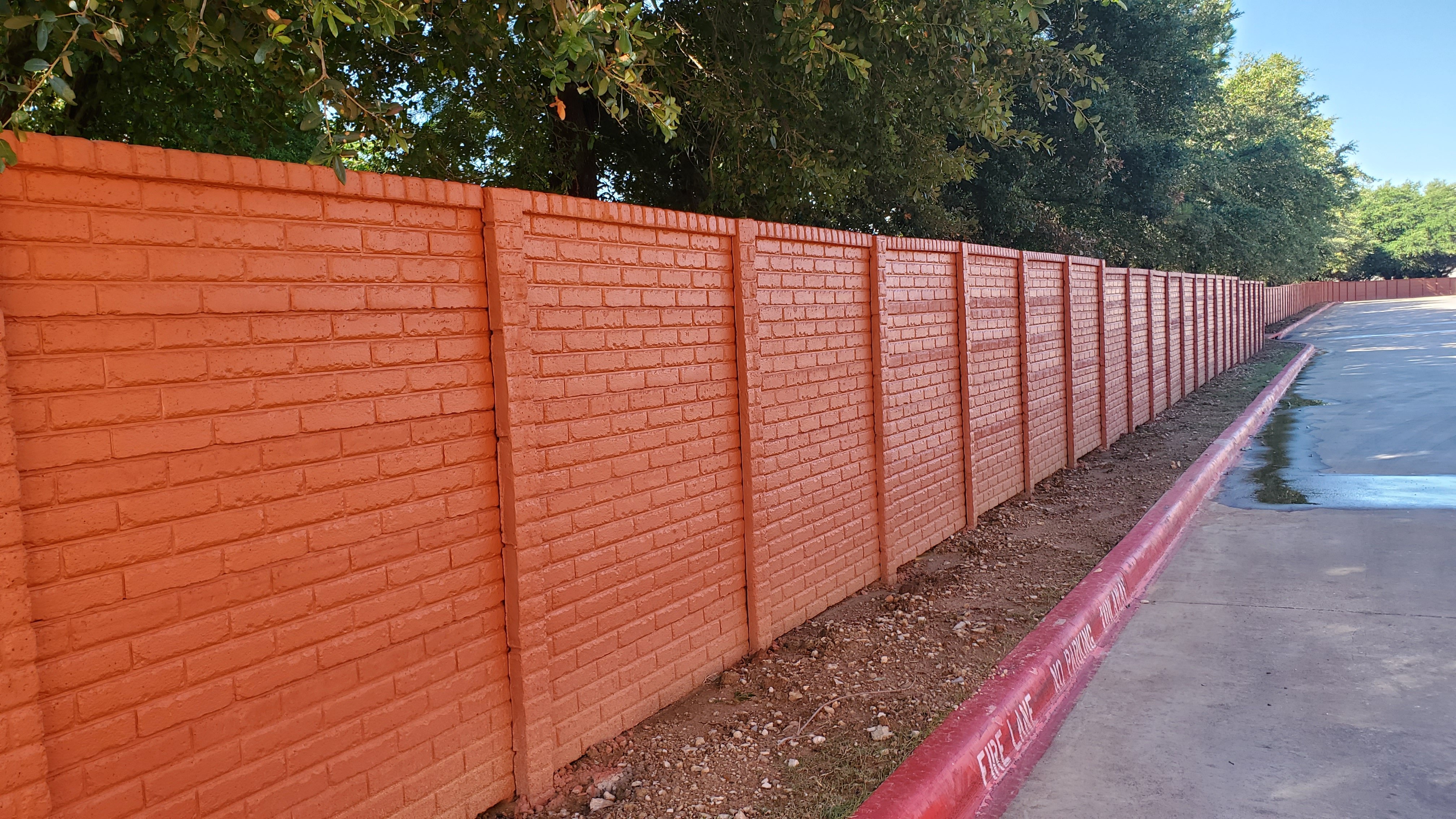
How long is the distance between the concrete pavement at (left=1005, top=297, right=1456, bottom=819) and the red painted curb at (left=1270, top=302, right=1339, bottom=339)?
3555 cm

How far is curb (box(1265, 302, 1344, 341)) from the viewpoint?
41.2 meters

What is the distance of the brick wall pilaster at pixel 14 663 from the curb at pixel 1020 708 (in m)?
2.35

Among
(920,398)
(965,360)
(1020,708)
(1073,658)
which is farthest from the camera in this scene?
(965,360)

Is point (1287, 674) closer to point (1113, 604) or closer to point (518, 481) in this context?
point (1113, 604)

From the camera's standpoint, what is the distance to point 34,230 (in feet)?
7.46

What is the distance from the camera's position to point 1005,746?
419cm

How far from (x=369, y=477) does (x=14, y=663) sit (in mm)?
1052

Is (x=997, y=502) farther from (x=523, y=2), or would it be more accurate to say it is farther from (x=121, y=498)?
(x=121, y=498)

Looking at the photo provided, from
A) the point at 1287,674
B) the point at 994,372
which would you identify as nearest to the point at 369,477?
the point at 1287,674

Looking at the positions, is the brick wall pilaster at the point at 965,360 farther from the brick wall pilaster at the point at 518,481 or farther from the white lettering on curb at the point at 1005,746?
the brick wall pilaster at the point at 518,481

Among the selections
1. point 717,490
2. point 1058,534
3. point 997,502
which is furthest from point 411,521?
point 997,502

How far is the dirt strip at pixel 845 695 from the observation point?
3734 mm

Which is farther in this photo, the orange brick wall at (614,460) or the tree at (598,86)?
the tree at (598,86)

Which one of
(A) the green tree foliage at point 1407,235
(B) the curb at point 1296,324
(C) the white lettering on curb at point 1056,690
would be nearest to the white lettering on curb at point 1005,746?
(C) the white lettering on curb at point 1056,690
